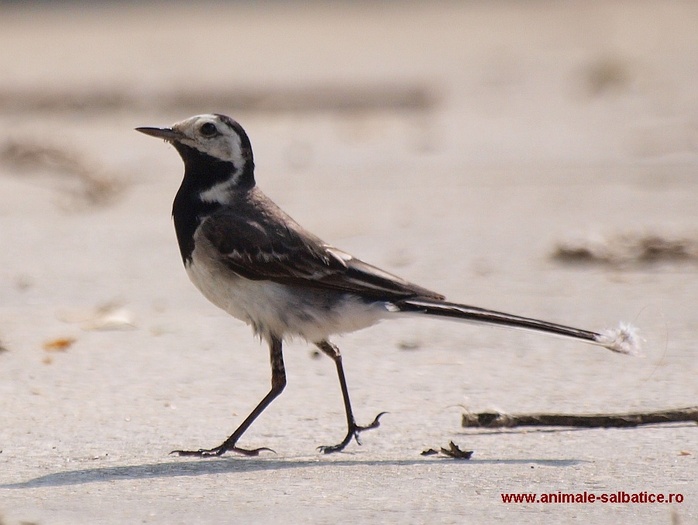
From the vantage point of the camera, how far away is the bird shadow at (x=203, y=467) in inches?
181

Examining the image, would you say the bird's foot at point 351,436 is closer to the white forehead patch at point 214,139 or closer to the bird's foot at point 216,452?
the bird's foot at point 216,452

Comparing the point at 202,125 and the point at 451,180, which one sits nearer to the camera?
the point at 202,125

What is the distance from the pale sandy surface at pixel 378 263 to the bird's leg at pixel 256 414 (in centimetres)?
7

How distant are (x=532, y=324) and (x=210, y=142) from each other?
1487 millimetres

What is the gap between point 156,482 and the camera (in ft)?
15.0

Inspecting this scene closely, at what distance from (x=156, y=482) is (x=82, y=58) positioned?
17.2m

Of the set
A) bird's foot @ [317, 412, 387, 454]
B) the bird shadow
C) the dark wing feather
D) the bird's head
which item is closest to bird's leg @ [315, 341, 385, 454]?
bird's foot @ [317, 412, 387, 454]

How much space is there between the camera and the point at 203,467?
484cm

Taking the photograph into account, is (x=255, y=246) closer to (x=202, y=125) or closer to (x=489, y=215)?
(x=202, y=125)

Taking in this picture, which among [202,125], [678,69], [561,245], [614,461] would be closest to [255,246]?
[202,125]

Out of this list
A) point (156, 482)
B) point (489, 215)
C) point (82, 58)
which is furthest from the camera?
point (82, 58)

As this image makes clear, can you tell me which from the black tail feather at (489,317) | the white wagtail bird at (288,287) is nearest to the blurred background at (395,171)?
the black tail feather at (489,317)

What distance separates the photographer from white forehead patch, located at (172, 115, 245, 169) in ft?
18.7

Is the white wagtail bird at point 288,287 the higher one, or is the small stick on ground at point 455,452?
the white wagtail bird at point 288,287
